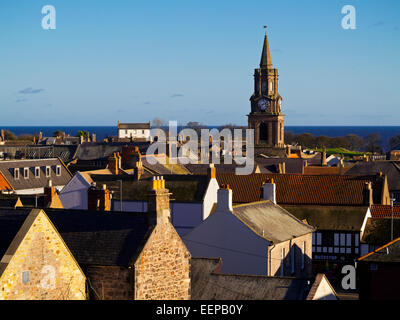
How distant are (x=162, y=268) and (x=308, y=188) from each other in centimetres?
3197

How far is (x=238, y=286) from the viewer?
2434 centimetres

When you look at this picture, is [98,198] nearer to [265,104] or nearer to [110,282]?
[110,282]

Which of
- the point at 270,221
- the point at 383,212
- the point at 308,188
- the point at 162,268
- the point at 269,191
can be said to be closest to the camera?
the point at 162,268

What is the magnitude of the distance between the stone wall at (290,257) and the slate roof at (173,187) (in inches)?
261

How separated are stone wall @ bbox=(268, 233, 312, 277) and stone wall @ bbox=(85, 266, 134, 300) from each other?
14.0 m

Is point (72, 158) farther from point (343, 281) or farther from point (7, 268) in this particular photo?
point (7, 268)

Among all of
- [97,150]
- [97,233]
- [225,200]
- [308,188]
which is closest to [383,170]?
[308,188]

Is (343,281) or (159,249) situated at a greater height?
(159,249)

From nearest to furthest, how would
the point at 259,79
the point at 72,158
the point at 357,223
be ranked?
the point at 357,223 < the point at 72,158 < the point at 259,79

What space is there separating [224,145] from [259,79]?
15.0 m

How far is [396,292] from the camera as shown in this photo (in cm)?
3162

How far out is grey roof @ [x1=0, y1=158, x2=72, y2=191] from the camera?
6360cm
